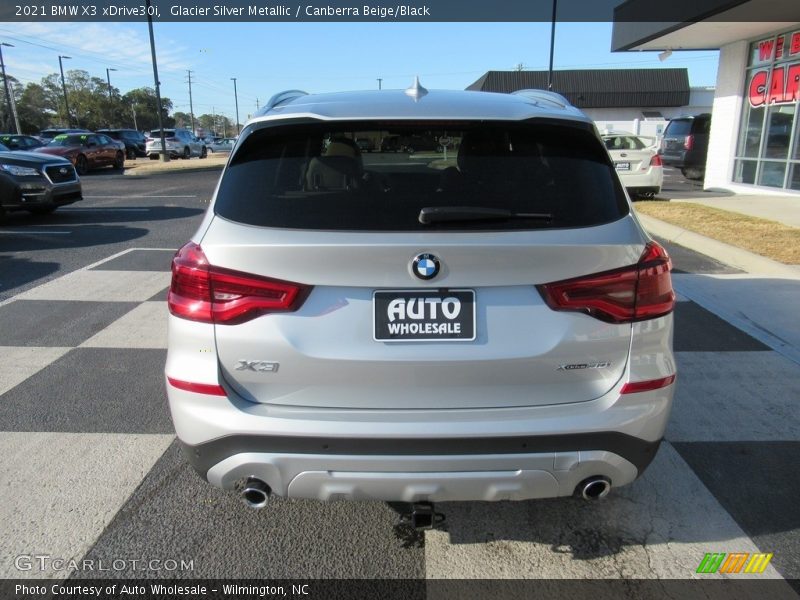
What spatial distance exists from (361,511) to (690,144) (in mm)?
21016

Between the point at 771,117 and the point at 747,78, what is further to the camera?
the point at 747,78

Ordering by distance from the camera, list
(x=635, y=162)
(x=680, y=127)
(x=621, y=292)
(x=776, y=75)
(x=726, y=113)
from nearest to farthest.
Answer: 1. (x=621, y=292)
2. (x=635, y=162)
3. (x=776, y=75)
4. (x=726, y=113)
5. (x=680, y=127)

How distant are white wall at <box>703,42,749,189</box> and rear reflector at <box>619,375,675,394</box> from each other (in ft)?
56.0

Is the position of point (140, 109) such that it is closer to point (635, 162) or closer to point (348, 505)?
point (635, 162)

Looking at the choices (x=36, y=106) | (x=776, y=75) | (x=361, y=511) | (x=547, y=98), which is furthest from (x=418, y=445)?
(x=36, y=106)

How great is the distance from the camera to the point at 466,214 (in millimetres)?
2107

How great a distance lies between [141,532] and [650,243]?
2.44 m

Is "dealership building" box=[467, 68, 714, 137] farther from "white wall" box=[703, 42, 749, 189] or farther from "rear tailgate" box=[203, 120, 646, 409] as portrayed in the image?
"rear tailgate" box=[203, 120, 646, 409]

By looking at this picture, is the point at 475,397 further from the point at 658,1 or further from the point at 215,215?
the point at 658,1

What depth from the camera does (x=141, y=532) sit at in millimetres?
2658

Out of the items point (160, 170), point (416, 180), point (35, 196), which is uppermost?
point (416, 180)

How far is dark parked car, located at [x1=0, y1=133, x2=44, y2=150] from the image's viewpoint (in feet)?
68.5

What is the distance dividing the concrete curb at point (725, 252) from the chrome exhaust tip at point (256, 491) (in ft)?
19.2

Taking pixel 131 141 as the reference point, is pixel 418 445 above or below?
below
